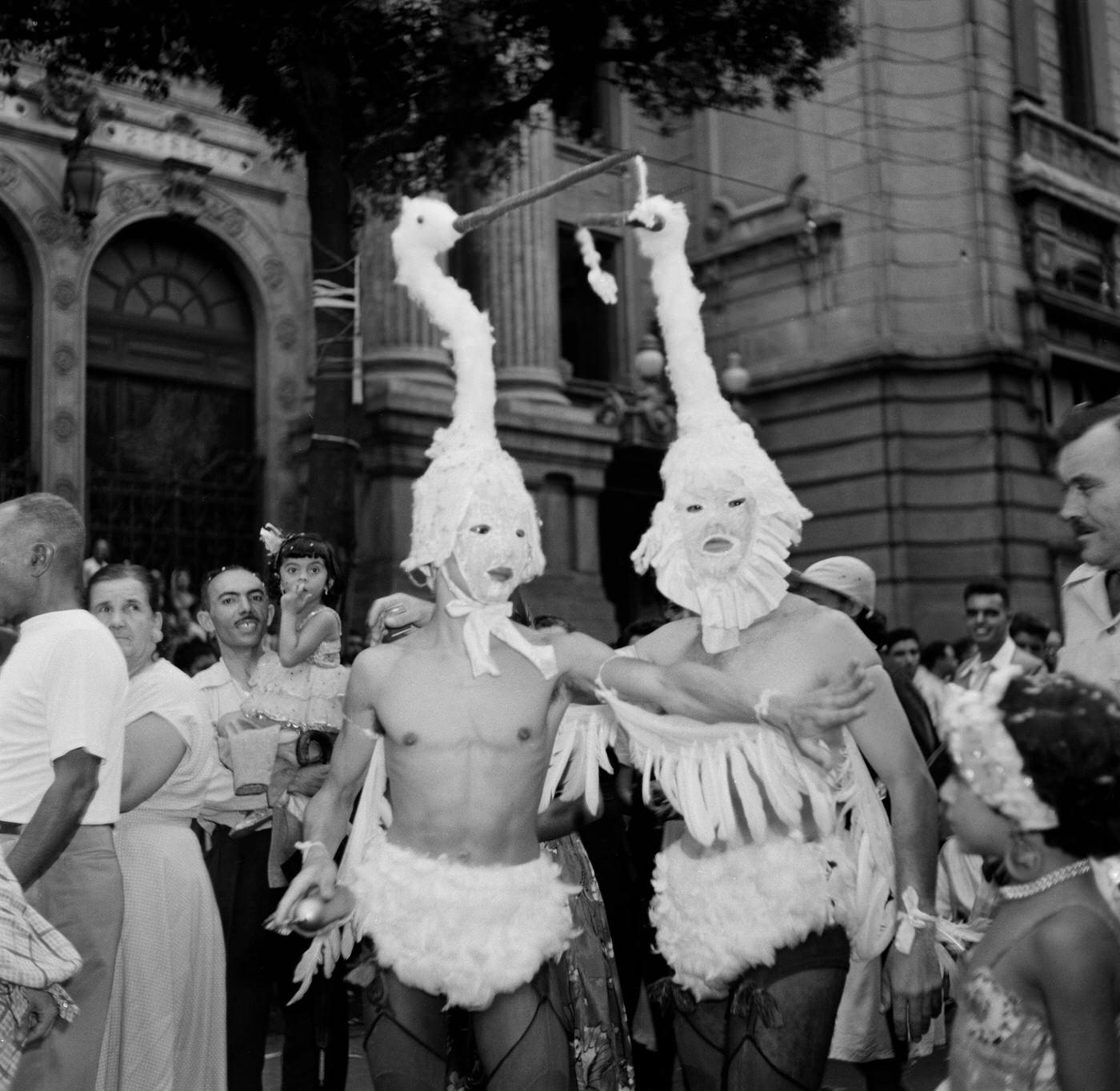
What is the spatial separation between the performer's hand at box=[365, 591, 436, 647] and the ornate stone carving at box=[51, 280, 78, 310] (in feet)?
30.9

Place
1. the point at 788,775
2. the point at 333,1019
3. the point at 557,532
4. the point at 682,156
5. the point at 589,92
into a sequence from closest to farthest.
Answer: the point at 788,775
the point at 333,1019
the point at 589,92
the point at 557,532
the point at 682,156

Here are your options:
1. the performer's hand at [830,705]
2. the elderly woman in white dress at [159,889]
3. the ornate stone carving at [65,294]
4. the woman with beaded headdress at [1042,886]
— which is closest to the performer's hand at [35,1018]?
the elderly woman in white dress at [159,889]

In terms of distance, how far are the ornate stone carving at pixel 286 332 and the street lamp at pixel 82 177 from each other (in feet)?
8.01

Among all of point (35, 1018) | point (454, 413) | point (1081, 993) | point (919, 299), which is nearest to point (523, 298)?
point (919, 299)

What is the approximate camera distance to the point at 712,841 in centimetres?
388

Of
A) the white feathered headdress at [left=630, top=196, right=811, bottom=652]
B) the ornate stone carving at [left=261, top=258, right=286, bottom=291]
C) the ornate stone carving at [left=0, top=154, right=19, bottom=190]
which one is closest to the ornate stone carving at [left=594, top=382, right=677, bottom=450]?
the ornate stone carving at [left=261, top=258, right=286, bottom=291]

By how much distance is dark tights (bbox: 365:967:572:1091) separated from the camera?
3766 millimetres

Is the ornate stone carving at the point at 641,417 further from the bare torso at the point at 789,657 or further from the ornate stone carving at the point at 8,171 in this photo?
the bare torso at the point at 789,657

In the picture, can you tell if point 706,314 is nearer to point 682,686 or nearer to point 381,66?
point 381,66

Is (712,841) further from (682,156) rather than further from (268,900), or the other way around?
(682,156)

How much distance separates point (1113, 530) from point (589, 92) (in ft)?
30.1

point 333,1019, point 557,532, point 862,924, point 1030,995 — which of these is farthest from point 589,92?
point 1030,995

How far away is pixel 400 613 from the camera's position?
546cm

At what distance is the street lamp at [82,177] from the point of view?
13.3 m
